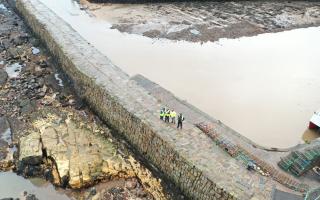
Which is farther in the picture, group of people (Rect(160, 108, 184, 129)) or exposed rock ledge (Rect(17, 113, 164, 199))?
group of people (Rect(160, 108, 184, 129))

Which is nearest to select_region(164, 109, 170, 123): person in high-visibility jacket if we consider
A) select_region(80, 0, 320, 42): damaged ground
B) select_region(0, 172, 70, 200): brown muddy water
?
select_region(0, 172, 70, 200): brown muddy water

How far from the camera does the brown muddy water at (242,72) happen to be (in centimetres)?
1616

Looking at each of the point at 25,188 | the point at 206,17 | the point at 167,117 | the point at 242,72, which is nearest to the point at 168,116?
the point at 167,117

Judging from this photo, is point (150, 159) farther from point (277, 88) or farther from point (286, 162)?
point (277, 88)

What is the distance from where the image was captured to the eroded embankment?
11086 mm

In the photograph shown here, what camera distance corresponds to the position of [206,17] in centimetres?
2761

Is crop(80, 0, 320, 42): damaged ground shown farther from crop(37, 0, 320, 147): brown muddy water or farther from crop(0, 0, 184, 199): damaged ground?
crop(0, 0, 184, 199): damaged ground

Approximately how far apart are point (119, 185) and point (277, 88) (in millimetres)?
9563

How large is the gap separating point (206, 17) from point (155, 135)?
16.7 meters

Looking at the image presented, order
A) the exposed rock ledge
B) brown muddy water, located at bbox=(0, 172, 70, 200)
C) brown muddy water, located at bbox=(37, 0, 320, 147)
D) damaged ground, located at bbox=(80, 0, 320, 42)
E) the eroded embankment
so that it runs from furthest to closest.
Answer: damaged ground, located at bbox=(80, 0, 320, 42)
brown muddy water, located at bbox=(37, 0, 320, 147)
the exposed rock ledge
brown muddy water, located at bbox=(0, 172, 70, 200)
the eroded embankment

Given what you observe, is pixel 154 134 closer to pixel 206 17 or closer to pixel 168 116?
pixel 168 116

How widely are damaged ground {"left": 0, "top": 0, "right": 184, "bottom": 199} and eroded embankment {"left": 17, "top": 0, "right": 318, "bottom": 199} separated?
0.61 m

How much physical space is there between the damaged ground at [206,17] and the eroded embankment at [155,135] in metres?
7.03

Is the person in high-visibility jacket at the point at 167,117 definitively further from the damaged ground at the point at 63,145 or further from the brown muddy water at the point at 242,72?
the brown muddy water at the point at 242,72
